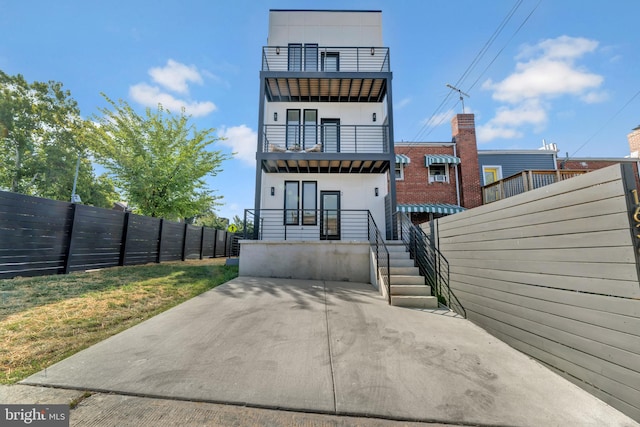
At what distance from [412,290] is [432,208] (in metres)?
8.65

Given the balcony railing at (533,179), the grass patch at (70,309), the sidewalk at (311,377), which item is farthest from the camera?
the balcony railing at (533,179)

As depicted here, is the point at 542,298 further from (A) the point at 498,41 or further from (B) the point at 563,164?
(B) the point at 563,164

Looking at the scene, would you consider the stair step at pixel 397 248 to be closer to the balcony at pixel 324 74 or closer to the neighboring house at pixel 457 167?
the neighboring house at pixel 457 167

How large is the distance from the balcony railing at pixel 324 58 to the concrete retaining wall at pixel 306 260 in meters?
8.10

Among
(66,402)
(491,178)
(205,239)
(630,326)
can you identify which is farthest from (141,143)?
(491,178)

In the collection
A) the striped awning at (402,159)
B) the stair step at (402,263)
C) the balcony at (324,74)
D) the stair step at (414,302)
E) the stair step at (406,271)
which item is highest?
the balcony at (324,74)

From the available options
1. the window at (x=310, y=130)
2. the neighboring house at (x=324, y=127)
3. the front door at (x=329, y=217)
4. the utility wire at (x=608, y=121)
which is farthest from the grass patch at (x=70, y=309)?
the utility wire at (x=608, y=121)

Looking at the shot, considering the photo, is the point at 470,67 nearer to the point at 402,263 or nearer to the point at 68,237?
the point at 402,263

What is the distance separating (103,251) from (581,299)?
11213 millimetres

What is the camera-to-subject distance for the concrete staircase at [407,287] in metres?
5.18

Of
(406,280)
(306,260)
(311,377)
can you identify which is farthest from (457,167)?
(311,377)

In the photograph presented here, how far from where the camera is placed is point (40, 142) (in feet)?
77.0

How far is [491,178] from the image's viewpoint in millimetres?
14742

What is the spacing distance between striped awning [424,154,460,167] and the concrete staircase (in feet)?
28.2
